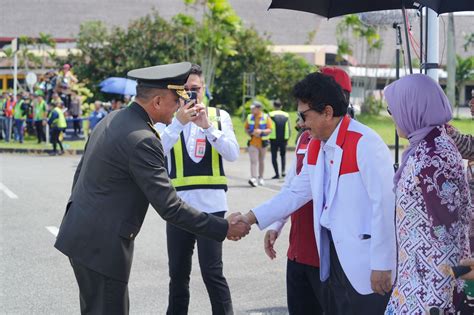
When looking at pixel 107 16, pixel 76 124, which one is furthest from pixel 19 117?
pixel 107 16

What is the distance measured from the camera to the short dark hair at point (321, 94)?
4.46 meters

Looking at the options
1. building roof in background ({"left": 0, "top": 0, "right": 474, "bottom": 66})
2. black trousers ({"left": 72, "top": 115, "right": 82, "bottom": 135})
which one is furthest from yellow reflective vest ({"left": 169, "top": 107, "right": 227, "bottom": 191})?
building roof in background ({"left": 0, "top": 0, "right": 474, "bottom": 66})

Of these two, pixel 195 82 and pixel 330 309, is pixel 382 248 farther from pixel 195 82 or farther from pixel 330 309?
pixel 195 82

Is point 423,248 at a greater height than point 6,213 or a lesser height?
greater

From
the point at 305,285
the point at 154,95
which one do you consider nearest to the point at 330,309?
the point at 305,285

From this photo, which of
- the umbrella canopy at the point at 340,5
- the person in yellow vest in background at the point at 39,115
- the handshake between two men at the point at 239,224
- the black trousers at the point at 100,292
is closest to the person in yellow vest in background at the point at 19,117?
the person in yellow vest in background at the point at 39,115

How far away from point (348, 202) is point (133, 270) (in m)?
4.83

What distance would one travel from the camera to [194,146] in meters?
6.07

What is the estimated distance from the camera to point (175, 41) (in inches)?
1608

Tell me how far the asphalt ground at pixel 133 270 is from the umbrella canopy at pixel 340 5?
2.77 meters

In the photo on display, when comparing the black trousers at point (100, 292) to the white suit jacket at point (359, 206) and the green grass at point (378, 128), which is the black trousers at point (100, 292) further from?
the green grass at point (378, 128)

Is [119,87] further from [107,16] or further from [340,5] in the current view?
[107,16]

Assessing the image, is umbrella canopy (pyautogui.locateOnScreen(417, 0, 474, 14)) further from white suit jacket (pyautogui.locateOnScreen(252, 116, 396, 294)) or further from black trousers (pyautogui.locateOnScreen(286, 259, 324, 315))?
black trousers (pyautogui.locateOnScreen(286, 259, 324, 315))

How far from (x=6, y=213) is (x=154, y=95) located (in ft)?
29.3
